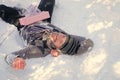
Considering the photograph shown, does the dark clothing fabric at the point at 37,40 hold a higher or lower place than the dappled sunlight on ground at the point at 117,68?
higher

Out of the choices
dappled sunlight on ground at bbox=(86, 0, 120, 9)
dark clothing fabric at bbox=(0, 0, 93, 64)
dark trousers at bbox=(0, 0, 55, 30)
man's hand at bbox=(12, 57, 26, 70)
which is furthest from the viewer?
dappled sunlight on ground at bbox=(86, 0, 120, 9)

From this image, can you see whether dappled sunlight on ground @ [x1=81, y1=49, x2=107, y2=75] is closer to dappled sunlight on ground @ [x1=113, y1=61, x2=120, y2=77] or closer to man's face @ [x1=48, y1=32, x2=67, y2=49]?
dappled sunlight on ground @ [x1=113, y1=61, x2=120, y2=77]

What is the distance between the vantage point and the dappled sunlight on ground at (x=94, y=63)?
2.02 m

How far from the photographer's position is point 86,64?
6.75 ft

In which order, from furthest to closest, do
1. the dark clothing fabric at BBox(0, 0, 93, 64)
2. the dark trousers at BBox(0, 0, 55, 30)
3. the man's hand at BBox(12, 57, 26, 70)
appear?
the dark trousers at BBox(0, 0, 55, 30) < the dark clothing fabric at BBox(0, 0, 93, 64) < the man's hand at BBox(12, 57, 26, 70)

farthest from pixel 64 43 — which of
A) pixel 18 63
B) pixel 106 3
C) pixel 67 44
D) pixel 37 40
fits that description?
pixel 106 3

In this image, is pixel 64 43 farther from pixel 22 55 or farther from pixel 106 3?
pixel 106 3

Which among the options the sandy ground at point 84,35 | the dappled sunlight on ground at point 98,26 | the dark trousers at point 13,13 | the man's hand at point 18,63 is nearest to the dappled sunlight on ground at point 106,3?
the sandy ground at point 84,35

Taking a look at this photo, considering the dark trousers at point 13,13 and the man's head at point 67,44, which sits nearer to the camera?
the man's head at point 67,44

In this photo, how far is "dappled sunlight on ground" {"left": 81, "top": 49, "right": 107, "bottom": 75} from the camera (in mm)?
2023

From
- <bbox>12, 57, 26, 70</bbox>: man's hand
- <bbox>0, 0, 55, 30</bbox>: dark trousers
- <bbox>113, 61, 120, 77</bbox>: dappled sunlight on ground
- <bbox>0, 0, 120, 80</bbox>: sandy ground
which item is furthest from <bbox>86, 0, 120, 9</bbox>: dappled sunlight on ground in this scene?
<bbox>12, 57, 26, 70</bbox>: man's hand

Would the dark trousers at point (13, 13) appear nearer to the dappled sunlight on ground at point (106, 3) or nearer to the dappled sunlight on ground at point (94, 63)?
the dappled sunlight on ground at point (106, 3)

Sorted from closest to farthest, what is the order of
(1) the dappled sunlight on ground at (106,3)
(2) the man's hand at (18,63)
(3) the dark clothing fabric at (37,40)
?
(2) the man's hand at (18,63)
(3) the dark clothing fabric at (37,40)
(1) the dappled sunlight on ground at (106,3)

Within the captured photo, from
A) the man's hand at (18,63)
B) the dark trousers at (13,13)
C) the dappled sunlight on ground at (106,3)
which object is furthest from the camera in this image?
the dappled sunlight on ground at (106,3)
